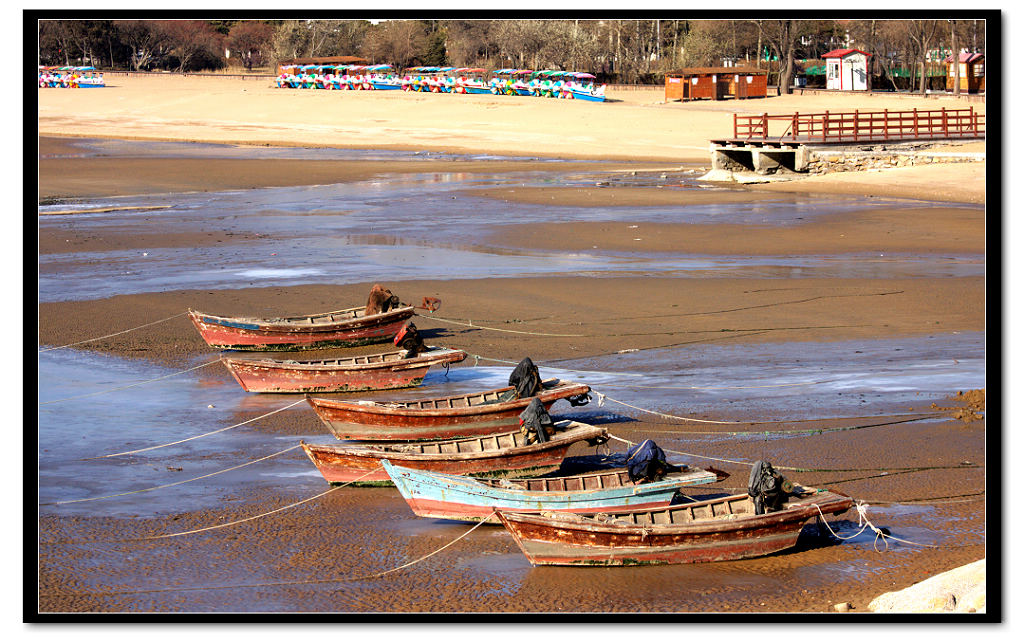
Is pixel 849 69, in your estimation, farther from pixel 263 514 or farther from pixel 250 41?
pixel 263 514

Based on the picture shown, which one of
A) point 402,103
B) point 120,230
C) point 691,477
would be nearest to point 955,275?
point 691,477

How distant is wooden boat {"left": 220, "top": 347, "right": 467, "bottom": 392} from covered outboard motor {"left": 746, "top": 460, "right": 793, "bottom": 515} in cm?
785

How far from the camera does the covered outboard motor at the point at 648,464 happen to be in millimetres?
11719

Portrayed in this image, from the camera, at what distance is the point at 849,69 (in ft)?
283

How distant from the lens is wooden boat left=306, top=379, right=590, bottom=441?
47.5 ft

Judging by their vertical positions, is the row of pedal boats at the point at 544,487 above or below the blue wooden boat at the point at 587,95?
below

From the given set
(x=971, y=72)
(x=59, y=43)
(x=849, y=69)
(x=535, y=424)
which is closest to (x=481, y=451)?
(x=535, y=424)

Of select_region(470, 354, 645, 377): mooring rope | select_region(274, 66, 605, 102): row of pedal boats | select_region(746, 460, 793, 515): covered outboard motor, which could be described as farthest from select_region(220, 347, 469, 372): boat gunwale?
select_region(274, 66, 605, 102): row of pedal boats

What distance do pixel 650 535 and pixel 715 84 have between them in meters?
76.0

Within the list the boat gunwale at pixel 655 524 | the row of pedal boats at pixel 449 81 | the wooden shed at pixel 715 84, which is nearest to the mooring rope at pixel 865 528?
the boat gunwale at pixel 655 524

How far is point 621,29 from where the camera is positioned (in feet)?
338

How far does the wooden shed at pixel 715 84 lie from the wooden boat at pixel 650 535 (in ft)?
242

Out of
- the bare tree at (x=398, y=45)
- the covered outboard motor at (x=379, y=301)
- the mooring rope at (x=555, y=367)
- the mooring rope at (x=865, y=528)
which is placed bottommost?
the mooring rope at (x=865, y=528)

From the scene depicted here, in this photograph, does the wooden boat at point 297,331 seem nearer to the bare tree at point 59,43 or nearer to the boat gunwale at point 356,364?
the boat gunwale at point 356,364
